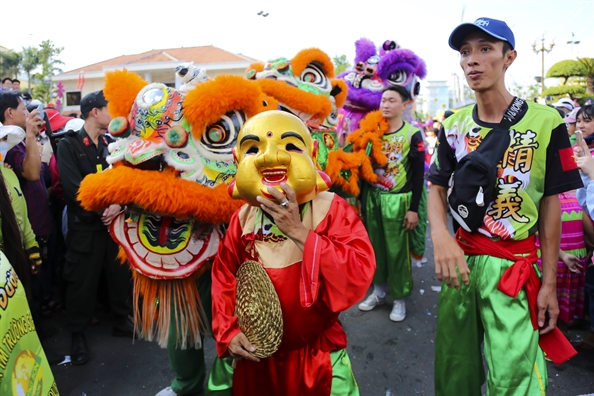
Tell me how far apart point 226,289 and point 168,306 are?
0.62 metres

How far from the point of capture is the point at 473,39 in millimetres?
1748

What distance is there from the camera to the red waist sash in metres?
1.72

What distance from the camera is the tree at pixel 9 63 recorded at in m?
26.1

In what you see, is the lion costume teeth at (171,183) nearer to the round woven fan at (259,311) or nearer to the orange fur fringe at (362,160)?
the round woven fan at (259,311)

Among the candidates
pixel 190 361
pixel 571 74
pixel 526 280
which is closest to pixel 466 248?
pixel 526 280

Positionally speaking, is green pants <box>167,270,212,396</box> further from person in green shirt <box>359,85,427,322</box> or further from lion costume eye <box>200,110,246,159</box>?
person in green shirt <box>359,85,427,322</box>

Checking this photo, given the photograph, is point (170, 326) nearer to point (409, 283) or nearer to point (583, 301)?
point (409, 283)

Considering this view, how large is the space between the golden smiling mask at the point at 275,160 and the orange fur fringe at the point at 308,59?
2.07 metres

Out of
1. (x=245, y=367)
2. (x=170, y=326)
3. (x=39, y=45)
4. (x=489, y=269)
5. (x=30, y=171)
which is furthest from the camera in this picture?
(x=39, y=45)

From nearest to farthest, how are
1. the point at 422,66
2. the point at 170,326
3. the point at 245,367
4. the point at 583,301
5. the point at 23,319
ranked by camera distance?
1. the point at 23,319
2. the point at 245,367
3. the point at 170,326
4. the point at 583,301
5. the point at 422,66

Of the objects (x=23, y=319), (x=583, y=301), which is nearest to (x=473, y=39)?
(x=23, y=319)

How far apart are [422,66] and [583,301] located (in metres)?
2.74

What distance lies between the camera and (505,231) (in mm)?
1765

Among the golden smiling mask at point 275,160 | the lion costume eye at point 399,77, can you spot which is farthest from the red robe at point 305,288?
the lion costume eye at point 399,77
